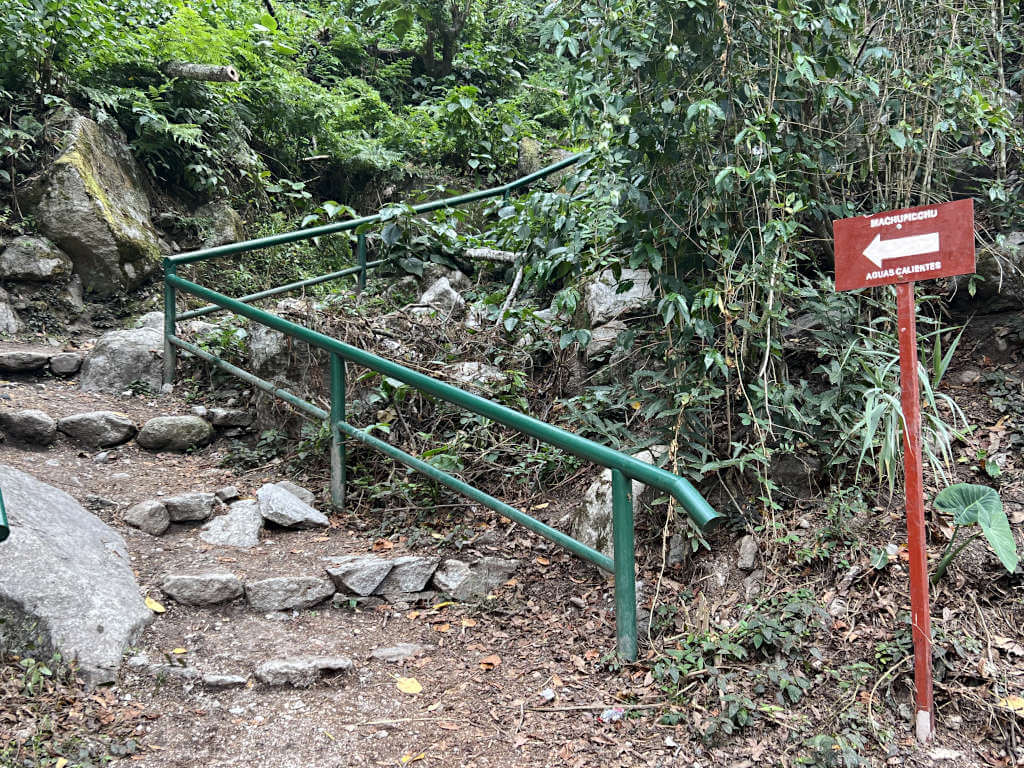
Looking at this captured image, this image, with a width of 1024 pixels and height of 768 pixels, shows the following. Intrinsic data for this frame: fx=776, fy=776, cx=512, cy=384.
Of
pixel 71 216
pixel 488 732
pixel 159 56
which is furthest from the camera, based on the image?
pixel 159 56

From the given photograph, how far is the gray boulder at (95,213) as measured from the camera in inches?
222

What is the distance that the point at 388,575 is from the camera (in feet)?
10.6

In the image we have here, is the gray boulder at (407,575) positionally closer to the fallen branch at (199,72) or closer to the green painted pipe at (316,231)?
the green painted pipe at (316,231)

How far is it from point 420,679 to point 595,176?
2.31 metres

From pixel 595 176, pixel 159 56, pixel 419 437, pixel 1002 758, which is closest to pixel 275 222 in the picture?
pixel 159 56

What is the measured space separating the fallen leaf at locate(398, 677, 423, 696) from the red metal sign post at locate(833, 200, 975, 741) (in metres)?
1.56

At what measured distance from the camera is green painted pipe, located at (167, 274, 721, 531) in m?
2.29

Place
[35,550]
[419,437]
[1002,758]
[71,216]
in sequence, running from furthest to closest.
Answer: [71,216] → [419,437] → [35,550] → [1002,758]

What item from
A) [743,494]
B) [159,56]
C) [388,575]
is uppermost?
[159,56]

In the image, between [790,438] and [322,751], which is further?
[790,438]

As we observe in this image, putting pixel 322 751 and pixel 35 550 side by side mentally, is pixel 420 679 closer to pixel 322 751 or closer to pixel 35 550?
pixel 322 751

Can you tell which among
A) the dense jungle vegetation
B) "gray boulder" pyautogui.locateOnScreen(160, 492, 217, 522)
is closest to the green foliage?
the dense jungle vegetation

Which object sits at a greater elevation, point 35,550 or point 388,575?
point 35,550

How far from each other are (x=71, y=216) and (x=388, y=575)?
4.12m
